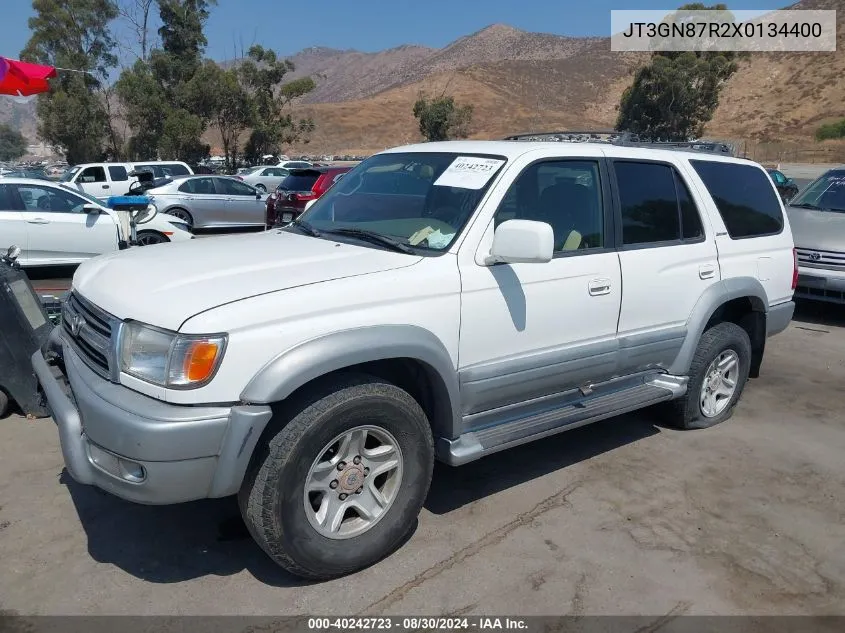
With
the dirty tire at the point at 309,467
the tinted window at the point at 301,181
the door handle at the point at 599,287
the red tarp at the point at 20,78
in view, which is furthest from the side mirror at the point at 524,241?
the tinted window at the point at 301,181

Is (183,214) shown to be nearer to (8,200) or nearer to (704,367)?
(8,200)

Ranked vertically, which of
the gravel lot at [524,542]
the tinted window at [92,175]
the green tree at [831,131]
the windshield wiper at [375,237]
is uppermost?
the green tree at [831,131]

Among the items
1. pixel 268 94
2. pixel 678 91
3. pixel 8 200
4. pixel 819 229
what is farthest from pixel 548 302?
pixel 678 91

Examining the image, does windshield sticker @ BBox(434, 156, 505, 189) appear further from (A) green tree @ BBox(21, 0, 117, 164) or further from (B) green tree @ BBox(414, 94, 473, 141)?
(B) green tree @ BBox(414, 94, 473, 141)

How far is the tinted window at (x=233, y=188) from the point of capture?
17.6 m

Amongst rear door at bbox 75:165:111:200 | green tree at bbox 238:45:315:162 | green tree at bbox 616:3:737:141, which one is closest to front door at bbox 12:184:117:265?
rear door at bbox 75:165:111:200

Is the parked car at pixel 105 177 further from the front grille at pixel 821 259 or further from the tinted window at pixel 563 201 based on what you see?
the tinted window at pixel 563 201

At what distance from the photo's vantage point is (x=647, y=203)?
14.5 feet

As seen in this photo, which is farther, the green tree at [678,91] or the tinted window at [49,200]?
the green tree at [678,91]

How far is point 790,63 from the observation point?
83812 millimetres

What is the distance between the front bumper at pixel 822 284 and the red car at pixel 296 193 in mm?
9088

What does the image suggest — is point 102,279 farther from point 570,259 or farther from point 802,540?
point 802,540

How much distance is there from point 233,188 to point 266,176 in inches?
478

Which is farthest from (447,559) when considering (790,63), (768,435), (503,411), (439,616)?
(790,63)
